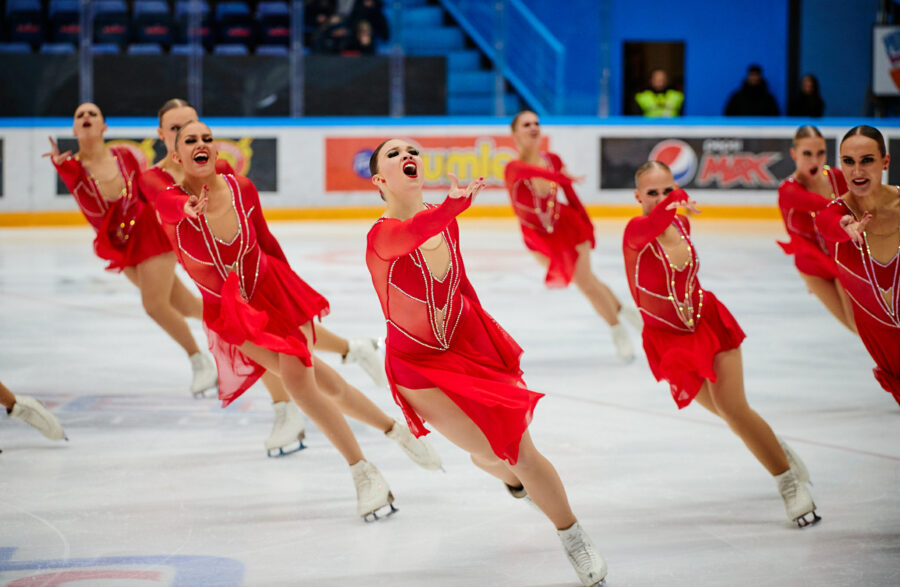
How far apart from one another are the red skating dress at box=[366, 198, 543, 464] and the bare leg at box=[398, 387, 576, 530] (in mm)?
26

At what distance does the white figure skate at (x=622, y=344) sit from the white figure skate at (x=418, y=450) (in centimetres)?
225

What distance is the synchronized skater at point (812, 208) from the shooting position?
498 centimetres

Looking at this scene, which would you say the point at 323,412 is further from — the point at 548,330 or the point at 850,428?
the point at 548,330

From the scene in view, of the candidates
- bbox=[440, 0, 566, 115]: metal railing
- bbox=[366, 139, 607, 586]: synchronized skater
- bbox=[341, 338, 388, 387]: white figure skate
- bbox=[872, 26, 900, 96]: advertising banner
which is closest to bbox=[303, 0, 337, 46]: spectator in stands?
bbox=[440, 0, 566, 115]: metal railing

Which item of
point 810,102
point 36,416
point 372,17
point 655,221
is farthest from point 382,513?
point 810,102

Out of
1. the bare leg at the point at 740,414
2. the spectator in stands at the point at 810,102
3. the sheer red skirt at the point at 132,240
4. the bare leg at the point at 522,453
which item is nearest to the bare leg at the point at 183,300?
the sheer red skirt at the point at 132,240

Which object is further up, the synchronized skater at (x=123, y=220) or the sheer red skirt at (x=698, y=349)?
the synchronized skater at (x=123, y=220)

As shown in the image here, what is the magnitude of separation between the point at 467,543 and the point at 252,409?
1974mm

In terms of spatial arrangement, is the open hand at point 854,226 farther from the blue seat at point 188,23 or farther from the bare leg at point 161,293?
the blue seat at point 188,23

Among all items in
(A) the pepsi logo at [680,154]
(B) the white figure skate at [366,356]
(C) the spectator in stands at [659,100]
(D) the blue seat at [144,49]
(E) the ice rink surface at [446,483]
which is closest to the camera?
(E) the ice rink surface at [446,483]

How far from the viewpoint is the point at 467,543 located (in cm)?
339

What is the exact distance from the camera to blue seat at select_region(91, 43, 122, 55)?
12.1 meters

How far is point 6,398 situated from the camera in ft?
14.0

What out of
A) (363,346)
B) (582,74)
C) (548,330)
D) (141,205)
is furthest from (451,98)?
(363,346)
